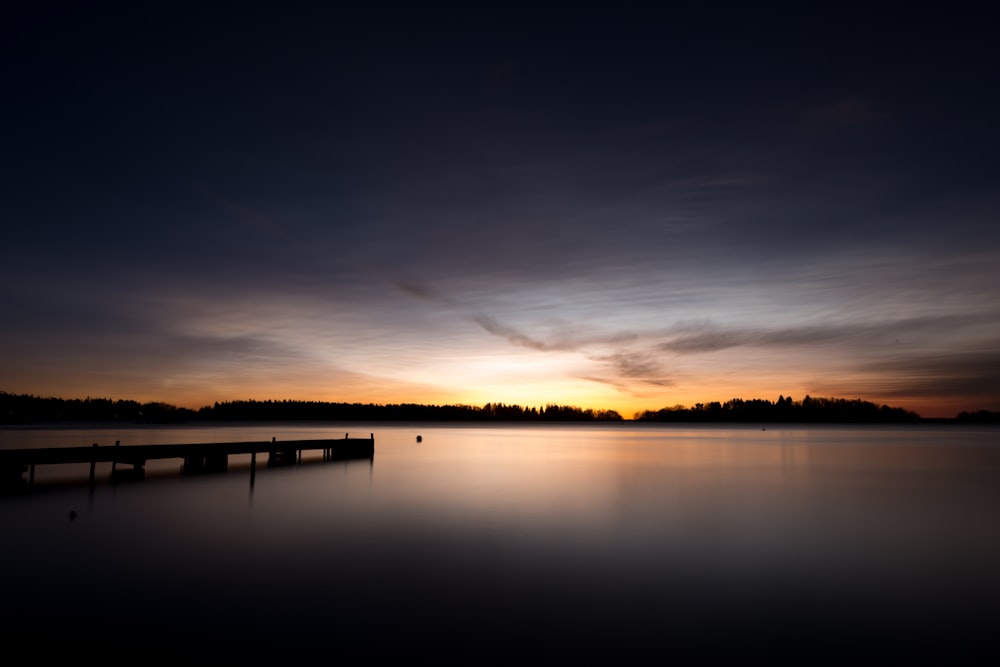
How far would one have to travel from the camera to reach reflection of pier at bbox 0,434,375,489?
28.2m

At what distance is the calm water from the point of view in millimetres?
Result: 10984

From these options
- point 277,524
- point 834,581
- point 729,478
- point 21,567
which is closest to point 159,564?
point 21,567

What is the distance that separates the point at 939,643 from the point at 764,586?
397 cm

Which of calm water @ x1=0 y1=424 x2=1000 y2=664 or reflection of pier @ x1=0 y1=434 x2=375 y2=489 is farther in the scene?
reflection of pier @ x1=0 y1=434 x2=375 y2=489

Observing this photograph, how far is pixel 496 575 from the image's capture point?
16.0 meters

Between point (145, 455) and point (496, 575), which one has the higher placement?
point (145, 455)

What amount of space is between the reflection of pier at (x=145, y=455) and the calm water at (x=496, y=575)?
1.66 metres

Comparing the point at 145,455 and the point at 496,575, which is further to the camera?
the point at 145,455

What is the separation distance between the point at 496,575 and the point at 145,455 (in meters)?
26.9

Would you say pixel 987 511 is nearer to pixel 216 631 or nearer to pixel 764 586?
pixel 764 586

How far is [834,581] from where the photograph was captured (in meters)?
15.8

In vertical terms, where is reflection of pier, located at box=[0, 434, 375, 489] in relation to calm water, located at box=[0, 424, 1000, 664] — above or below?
above

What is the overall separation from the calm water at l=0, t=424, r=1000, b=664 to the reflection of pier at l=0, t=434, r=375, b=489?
1.66 m

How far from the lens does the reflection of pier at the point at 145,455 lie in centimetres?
2819
